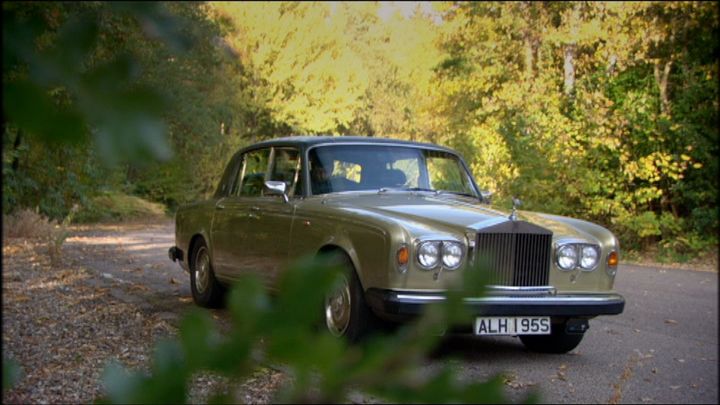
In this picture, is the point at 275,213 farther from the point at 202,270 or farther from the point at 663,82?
the point at 663,82

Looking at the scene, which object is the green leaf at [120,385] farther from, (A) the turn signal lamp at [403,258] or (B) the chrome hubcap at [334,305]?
(A) the turn signal lamp at [403,258]

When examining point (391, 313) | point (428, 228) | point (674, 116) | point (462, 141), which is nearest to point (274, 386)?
point (391, 313)

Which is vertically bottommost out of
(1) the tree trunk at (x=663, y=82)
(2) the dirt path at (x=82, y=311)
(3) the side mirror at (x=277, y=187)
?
(2) the dirt path at (x=82, y=311)

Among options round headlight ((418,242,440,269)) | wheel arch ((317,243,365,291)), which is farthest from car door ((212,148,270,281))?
round headlight ((418,242,440,269))

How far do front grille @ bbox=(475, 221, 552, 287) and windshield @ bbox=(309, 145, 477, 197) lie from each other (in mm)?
1342

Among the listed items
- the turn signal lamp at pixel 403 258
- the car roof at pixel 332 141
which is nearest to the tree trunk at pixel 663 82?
the car roof at pixel 332 141

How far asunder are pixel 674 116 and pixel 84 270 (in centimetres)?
1152

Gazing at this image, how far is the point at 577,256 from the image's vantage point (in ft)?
18.6

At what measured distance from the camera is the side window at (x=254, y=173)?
23.3 feet

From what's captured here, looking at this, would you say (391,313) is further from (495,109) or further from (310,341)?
(495,109)

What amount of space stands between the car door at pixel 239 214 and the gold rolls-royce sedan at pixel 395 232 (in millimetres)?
13

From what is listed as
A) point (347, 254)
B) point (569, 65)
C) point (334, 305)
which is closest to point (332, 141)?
point (347, 254)

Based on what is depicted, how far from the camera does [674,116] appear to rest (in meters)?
15.9

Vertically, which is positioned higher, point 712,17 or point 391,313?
point 712,17
